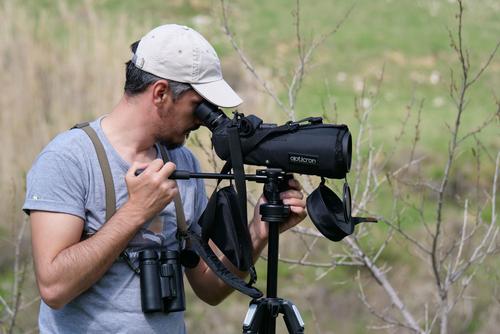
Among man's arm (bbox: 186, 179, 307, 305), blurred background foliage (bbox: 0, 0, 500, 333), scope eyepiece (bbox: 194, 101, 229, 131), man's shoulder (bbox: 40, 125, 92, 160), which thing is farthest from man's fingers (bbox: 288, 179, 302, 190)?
blurred background foliage (bbox: 0, 0, 500, 333)

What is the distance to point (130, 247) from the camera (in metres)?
2.95

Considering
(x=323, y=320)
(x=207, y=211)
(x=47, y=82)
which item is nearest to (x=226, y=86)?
(x=207, y=211)

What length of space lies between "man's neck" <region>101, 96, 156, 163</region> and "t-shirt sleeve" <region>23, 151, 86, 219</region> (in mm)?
175

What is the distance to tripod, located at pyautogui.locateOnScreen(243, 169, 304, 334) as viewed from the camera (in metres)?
2.88

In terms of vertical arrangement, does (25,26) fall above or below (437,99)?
above

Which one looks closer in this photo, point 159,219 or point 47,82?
point 159,219

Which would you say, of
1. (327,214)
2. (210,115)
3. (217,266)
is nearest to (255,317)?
(217,266)

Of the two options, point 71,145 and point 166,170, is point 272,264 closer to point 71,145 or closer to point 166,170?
point 166,170

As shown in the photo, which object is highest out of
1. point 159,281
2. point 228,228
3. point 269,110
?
point 228,228

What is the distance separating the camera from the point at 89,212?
288 cm

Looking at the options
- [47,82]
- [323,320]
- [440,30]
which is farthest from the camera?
[440,30]

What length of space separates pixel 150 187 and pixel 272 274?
0.41 m

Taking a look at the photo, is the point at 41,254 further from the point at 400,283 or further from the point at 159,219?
the point at 400,283

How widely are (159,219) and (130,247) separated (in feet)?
0.40
